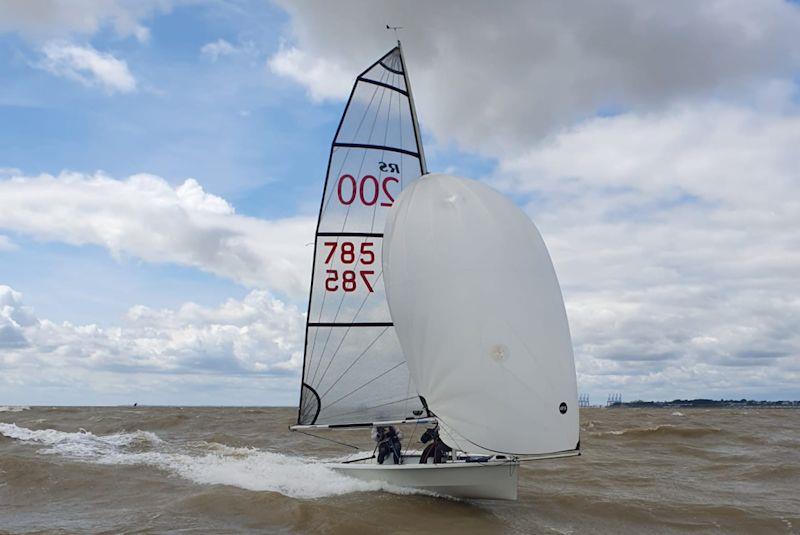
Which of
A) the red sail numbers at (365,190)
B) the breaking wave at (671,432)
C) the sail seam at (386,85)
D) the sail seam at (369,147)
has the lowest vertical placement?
the breaking wave at (671,432)

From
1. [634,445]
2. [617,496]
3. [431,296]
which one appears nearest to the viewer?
[431,296]

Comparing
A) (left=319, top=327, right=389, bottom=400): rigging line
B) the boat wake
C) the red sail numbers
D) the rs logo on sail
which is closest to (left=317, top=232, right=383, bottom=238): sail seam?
the red sail numbers

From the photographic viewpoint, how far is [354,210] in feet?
40.1

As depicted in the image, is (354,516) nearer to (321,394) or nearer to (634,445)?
(321,394)

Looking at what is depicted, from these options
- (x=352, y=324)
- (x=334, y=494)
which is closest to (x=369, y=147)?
(x=352, y=324)

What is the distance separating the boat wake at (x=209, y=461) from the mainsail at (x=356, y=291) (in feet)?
4.25

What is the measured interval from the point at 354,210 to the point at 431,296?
2766mm

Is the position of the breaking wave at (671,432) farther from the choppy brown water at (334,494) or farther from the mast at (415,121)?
the mast at (415,121)

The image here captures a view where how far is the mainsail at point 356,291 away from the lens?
1211cm

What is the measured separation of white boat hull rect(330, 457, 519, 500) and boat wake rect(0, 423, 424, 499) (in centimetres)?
35

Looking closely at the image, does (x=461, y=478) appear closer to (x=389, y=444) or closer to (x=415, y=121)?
(x=389, y=444)

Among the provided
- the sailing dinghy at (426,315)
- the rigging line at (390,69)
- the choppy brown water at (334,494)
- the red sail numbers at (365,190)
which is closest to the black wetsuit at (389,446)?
the sailing dinghy at (426,315)

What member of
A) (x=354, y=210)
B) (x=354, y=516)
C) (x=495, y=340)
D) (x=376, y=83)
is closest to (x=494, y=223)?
(x=495, y=340)

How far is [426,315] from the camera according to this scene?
1022 centimetres
